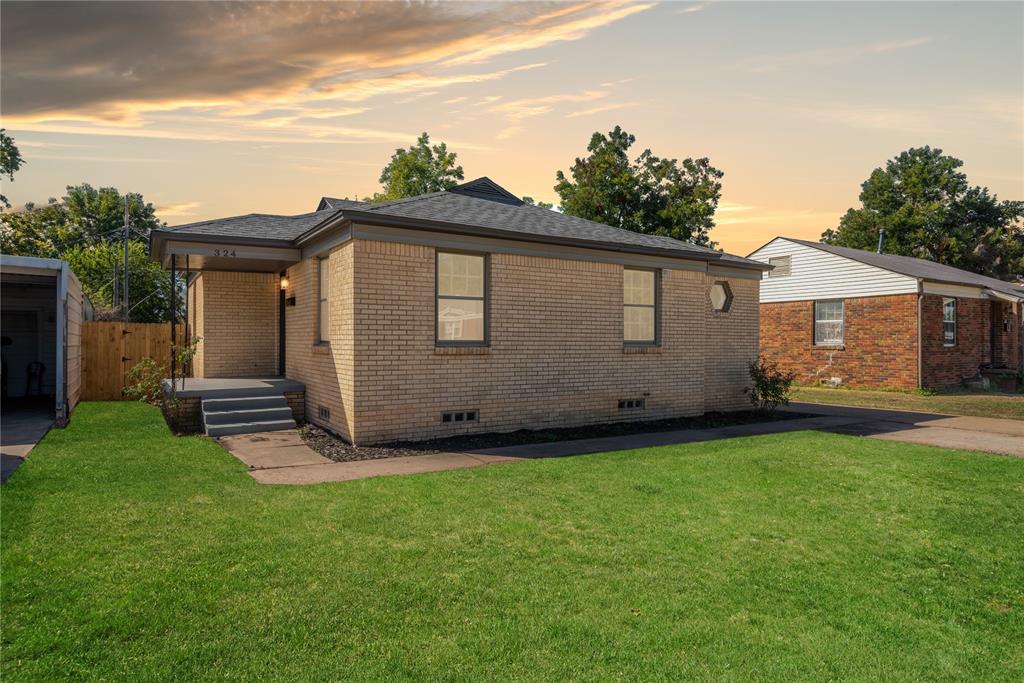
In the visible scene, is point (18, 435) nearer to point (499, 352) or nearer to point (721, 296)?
point (499, 352)

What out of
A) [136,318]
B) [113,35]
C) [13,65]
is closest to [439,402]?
[113,35]

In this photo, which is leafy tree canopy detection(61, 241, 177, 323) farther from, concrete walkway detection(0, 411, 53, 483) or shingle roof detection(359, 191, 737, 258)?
shingle roof detection(359, 191, 737, 258)

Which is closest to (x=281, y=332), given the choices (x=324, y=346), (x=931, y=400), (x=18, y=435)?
(x=324, y=346)

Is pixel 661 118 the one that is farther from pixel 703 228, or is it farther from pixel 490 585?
pixel 703 228

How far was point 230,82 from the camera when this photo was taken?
11727mm

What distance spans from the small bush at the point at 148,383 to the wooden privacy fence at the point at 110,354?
43 centimetres

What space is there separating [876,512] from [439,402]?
6416mm

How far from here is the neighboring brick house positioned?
69.2 ft

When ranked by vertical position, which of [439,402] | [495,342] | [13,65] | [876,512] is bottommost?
[876,512]

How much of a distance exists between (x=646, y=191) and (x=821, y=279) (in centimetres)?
1520

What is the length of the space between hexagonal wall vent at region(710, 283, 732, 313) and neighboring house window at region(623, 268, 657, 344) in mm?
2626

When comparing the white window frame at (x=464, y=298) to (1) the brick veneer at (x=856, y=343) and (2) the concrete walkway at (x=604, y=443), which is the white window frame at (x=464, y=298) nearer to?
(2) the concrete walkway at (x=604, y=443)

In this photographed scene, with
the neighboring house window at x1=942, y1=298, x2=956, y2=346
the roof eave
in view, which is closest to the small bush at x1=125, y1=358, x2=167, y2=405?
the roof eave

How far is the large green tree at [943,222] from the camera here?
4394 cm
